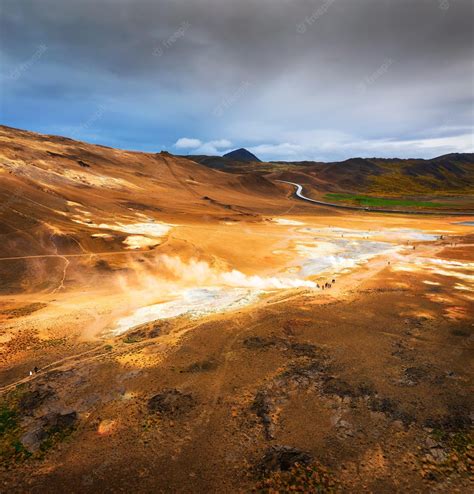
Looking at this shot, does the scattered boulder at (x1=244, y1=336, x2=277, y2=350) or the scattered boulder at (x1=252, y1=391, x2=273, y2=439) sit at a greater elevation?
the scattered boulder at (x1=244, y1=336, x2=277, y2=350)

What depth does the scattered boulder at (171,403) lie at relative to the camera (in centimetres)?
1167

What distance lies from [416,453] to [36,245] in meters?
32.0

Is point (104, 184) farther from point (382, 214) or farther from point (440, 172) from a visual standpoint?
point (440, 172)

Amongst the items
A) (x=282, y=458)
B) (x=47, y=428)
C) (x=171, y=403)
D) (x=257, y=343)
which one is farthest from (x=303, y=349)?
(x=47, y=428)

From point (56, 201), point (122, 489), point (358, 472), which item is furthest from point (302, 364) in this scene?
point (56, 201)

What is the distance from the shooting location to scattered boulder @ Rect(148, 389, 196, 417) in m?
11.7

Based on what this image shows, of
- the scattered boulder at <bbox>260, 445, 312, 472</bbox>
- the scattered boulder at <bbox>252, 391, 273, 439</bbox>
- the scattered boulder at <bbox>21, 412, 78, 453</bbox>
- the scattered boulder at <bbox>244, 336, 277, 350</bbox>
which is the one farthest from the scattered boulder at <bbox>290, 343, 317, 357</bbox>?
the scattered boulder at <bbox>21, 412, 78, 453</bbox>

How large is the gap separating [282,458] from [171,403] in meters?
4.37

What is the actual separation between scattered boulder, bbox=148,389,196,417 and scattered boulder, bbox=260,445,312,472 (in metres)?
3.27

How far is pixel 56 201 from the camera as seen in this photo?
4197 centimetres

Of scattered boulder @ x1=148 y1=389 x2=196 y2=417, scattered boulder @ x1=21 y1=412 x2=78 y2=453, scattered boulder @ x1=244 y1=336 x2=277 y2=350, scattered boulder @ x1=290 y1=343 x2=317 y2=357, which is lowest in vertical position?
scattered boulder @ x1=21 y1=412 x2=78 y2=453

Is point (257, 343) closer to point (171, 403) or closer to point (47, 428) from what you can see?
point (171, 403)

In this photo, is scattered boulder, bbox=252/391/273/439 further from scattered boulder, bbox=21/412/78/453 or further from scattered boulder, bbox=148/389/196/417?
scattered boulder, bbox=21/412/78/453

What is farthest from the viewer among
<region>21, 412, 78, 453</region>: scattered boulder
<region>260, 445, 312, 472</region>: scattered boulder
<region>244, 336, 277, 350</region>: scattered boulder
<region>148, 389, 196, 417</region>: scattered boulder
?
<region>244, 336, 277, 350</region>: scattered boulder
